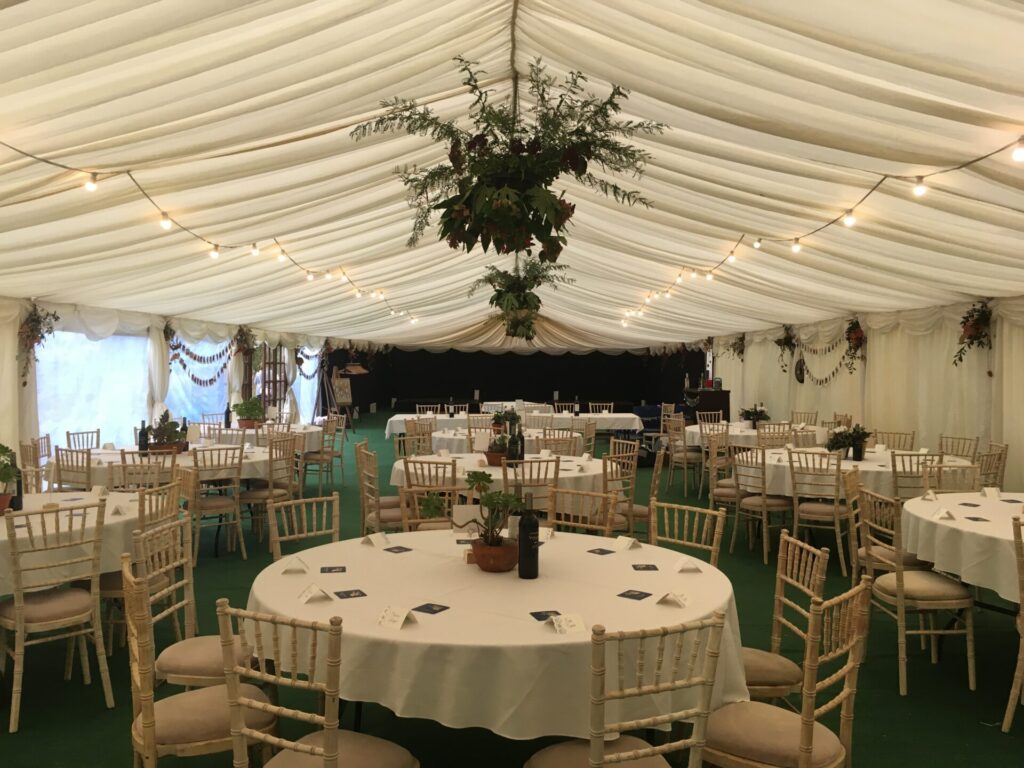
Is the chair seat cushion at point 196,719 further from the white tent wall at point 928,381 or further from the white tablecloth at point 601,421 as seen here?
the white tablecloth at point 601,421

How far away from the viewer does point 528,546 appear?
324 cm

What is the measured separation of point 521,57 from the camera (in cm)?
562

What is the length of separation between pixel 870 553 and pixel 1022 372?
586 cm

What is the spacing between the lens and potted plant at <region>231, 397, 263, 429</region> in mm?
10078

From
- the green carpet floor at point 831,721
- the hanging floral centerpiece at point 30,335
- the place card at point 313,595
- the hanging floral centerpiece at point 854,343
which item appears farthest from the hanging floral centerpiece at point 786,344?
the place card at point 313,595

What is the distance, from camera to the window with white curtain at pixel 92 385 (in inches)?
405

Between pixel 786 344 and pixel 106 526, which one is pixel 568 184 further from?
pixel 786 344

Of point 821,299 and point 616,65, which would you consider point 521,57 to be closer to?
point 616,65

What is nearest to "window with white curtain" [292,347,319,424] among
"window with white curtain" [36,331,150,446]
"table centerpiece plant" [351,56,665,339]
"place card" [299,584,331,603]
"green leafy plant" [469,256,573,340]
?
"window with white curtain" [36,331,150,446]

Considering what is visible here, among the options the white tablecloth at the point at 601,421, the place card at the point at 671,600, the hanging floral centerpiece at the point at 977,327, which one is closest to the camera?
the place card at the point at 671,600

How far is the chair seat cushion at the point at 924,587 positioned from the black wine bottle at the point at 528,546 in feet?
7.87

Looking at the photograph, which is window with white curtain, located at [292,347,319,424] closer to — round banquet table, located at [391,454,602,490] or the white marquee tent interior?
the white marquee tent interior

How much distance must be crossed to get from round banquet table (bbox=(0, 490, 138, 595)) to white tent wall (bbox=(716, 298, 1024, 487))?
30.6 feet

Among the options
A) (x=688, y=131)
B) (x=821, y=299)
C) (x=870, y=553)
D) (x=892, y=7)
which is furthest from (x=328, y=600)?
(x=821, y=299)
